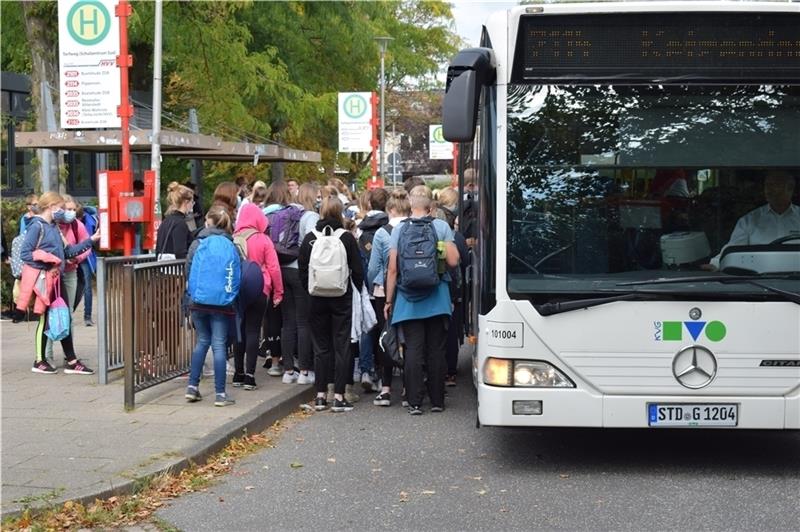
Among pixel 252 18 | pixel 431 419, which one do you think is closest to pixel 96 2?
pixel 431 419

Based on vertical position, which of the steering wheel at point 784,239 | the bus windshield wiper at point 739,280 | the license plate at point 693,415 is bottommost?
the license plate at point 693,415

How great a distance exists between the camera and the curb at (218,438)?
6441mm

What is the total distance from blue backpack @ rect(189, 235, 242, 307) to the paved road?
1.28 meters

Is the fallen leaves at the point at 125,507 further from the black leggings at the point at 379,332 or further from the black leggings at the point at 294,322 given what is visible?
the black leggings at the point at 379,332

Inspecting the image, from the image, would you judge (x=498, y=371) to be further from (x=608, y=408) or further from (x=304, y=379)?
(x=304, y=379)

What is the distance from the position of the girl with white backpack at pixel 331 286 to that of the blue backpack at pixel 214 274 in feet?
2.17

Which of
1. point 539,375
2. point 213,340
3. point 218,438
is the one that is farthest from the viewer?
point 213,340

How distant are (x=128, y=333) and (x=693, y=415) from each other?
446 centimetres

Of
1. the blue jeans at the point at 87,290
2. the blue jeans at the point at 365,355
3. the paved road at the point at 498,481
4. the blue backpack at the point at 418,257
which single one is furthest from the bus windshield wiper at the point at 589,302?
the blue jeans at the point at 87,290

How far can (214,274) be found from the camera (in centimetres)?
922

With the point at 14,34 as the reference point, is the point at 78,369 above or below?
below

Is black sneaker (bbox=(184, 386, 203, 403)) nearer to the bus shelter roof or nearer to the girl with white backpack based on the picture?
the girl with white backpack

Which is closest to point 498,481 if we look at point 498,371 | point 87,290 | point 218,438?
point 498,371

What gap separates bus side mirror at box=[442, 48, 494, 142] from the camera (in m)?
6.82
